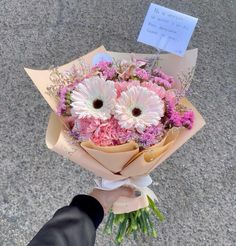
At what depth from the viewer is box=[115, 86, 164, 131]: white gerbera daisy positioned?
1.20 m

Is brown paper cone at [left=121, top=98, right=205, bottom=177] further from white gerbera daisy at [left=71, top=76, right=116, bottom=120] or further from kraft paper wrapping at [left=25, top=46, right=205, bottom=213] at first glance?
white gerbera daisy at [left=71, top=76, right=116, bottom=120]

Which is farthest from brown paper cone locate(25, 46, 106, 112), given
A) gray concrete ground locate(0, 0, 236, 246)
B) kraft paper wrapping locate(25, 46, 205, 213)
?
gray concrete ground locate(0, 0, 236, 246)

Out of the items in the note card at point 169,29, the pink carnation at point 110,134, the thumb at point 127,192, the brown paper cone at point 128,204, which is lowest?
the brown paper cone at point 128,204

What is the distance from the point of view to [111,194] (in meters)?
1.46

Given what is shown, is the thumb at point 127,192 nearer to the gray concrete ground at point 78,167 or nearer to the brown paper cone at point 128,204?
the brown paper cone at point 128,204

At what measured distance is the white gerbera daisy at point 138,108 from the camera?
3.93ft

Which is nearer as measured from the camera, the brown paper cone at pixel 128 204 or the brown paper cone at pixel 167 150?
the brown paper cone at pixel 167 150

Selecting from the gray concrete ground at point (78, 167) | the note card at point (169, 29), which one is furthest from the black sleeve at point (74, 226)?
the gray concrete ground at point (78, 167)

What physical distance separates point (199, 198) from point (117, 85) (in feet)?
3.61

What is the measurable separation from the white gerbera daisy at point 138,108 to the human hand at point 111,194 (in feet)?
1.05

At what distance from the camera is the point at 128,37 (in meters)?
2.66

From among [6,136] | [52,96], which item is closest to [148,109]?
[52,96]

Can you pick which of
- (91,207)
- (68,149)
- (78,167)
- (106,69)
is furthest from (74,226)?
(78,167)

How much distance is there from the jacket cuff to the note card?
1.68ft
